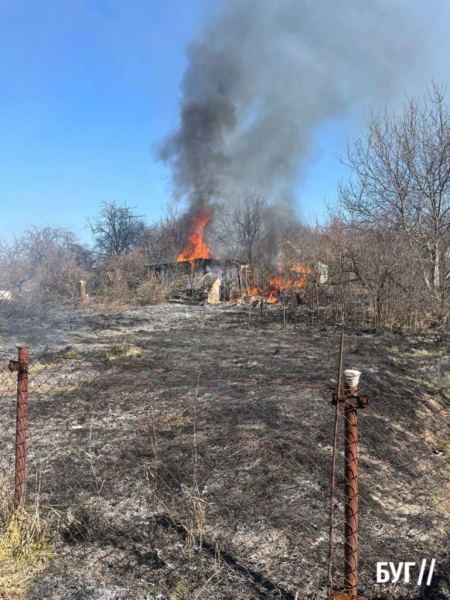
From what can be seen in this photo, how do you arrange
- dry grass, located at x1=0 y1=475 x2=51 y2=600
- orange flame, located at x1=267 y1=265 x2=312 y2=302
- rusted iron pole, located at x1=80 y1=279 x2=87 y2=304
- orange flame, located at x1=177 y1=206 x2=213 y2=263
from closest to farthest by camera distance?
1. dry grass, located at x1=0 y1=475 x2=51 y2=600
2. orange flame, located at x1=267 y1=265 x2=312 y2=302
3. rusted iron pole, located at x1=80 y1=279 x2=87 y2=304
4. orange flame, located at x1=177 y1=206 x2=213 y2=263

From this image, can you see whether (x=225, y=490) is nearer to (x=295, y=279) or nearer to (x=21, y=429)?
(x=21, y=429)

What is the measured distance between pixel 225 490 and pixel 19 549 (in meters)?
1.60

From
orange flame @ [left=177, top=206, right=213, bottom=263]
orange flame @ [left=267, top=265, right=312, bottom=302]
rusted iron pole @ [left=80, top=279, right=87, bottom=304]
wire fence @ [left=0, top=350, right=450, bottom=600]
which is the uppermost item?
orange flame @ [left=177, top=206, right=213, bottom=263]

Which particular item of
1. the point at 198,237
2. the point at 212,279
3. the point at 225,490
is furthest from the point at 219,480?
the point at 198,237

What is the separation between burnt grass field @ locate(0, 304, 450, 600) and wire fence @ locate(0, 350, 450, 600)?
0.01 metres

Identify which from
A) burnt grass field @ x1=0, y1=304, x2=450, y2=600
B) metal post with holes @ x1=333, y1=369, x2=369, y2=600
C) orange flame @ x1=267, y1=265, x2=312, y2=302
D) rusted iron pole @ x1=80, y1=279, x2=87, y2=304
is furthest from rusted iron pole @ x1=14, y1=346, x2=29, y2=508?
rusted iron pole @ x1=80, y1=279, x2=87, y2=304

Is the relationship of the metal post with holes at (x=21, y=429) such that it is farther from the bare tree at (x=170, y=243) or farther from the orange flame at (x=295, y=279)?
the bare tree at (x=170, y=243)

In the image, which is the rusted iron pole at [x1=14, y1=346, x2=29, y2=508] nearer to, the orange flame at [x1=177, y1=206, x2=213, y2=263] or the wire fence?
the wire fence

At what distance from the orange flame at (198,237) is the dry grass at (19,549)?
25967 millimetres

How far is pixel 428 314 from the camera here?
1318 centimetres

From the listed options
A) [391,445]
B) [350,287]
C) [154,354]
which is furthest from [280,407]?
[350,287]

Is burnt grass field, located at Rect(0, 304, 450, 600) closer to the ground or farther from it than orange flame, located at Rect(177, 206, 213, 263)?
closer to the ground

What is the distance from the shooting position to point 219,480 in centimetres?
386

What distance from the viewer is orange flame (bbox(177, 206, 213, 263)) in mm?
29141
